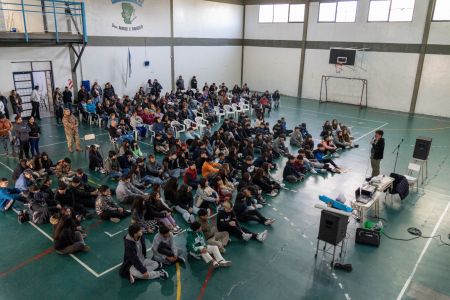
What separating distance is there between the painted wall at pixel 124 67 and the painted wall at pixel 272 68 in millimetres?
8904

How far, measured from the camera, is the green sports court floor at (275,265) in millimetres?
6738

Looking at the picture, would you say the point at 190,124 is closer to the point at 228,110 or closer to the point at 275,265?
the point at 228,110

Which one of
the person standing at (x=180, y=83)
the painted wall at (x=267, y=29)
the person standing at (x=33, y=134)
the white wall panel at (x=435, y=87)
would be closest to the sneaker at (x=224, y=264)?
the person standing at (x=33, y=134)

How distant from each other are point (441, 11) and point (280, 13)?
1158cm

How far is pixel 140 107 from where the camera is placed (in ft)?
57.9

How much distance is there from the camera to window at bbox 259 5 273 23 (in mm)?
29297

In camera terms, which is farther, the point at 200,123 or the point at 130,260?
the point at 200,123

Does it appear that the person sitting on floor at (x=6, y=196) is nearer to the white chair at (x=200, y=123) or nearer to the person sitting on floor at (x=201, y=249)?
the person sitting on floor at (x=201, y=249)

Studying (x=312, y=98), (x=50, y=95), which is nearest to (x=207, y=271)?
(x=50, y=95)

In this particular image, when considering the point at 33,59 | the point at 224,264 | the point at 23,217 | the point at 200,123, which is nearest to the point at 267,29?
the point at 200,123

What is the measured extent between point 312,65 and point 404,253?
2176 cm

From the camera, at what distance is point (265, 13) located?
29.6 metres

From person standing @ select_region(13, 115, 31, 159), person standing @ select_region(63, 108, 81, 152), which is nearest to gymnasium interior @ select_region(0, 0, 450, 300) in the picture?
person standing @ select_region(63, 108, 81, 152)

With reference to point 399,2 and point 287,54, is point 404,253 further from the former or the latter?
point 287,54
